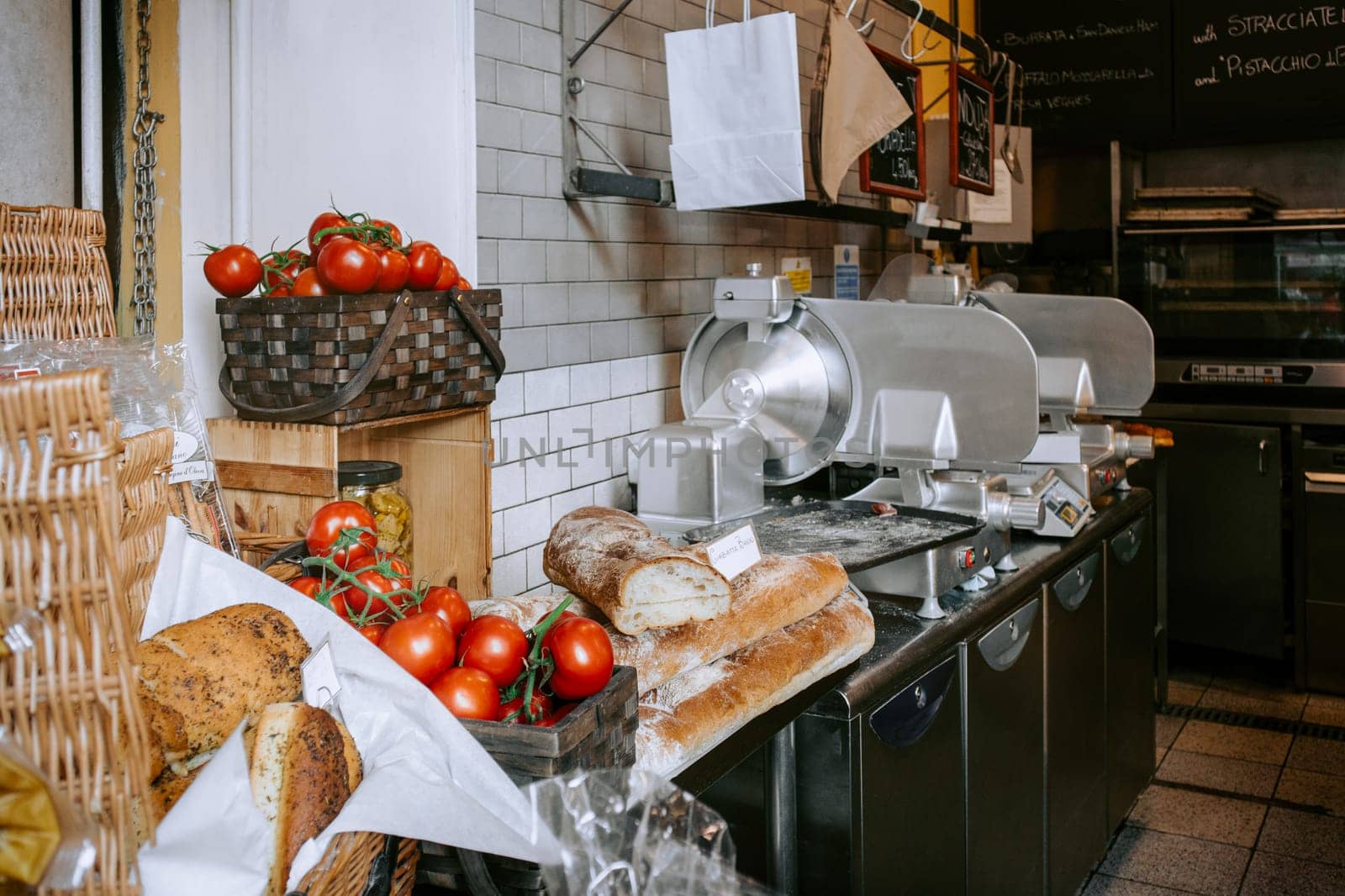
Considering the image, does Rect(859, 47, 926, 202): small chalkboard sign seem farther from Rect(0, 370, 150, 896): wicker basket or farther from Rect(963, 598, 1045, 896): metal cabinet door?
Rect(0, 370, 150, 896): wicker basket

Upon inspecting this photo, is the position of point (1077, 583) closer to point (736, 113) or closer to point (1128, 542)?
point (1128, 542)

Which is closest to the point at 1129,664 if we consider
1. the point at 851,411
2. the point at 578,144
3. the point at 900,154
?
the point at 851,411

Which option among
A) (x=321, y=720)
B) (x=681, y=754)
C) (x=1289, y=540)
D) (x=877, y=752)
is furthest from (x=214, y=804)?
(x=1289, y=540)

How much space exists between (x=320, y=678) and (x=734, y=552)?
789 millimetres

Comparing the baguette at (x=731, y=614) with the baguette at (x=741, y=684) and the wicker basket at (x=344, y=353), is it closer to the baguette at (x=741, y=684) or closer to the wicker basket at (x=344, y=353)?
the baguette at (x=741, y=684)

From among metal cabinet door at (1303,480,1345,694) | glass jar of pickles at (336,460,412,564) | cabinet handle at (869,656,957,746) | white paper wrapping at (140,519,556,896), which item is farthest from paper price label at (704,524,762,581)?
metal cabinet door at (1303,480,1345,694)

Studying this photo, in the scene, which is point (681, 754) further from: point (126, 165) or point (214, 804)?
point (126, 165)

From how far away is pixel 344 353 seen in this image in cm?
169

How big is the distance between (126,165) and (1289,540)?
4167 millimetres

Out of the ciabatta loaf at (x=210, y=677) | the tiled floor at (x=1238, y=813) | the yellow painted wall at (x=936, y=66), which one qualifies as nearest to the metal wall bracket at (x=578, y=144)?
the ciabatta loaf at (x=210, y=677)

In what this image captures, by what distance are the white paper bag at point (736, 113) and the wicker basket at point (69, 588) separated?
1651 millimetres

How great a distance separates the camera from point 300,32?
215 cm

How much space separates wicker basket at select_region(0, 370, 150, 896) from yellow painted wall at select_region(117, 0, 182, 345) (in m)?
1.47

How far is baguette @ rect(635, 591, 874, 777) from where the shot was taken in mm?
1493
